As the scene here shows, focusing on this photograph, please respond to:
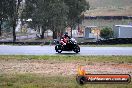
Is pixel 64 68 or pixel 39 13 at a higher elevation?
pixel 39 13

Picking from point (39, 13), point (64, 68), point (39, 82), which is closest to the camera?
point (39, 82)

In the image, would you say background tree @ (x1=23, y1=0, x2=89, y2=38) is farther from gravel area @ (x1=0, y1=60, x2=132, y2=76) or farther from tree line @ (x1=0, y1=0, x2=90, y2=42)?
gravel area @ (x1=0, y1=60, x2=132, y2=76)

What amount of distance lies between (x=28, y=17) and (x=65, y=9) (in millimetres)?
6543

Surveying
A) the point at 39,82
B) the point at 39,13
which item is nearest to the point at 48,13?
the point at 39,13

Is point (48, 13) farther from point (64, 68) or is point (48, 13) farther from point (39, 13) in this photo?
point (64, 68)

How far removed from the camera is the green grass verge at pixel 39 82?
1156 cm

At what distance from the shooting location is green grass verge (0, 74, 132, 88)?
11564 mm

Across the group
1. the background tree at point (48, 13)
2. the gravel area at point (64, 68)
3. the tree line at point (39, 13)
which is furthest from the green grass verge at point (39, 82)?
the background tree at point (48, 13)

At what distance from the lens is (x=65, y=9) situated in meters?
66.0

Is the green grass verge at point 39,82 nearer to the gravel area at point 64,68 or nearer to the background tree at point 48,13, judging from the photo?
the gravel area at point 64,68

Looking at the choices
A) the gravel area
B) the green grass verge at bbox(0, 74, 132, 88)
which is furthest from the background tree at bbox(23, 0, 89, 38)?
the green grass verge at bbox(0, 74, 132, 88)

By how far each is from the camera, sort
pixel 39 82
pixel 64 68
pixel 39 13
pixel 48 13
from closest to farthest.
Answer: pixel 39 82, pixel 64 68, pixel 48 13, pixel 39 13

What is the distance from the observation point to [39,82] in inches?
489

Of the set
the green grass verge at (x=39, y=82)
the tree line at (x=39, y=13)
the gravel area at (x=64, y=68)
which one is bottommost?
the gravel area at (x=64, y=68)
